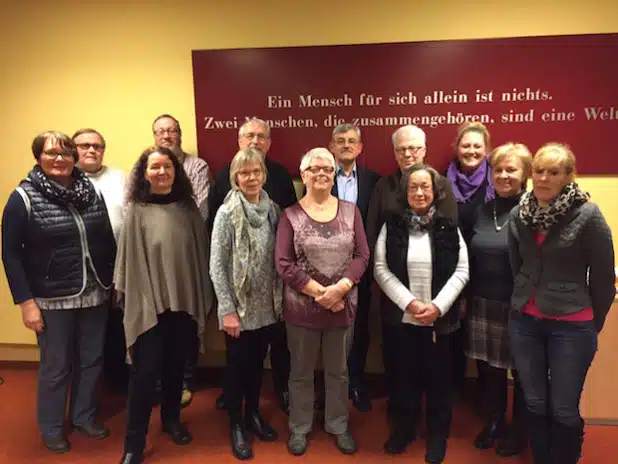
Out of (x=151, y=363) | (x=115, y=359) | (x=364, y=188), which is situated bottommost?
(x=115, y=359)

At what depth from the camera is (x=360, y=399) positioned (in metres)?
2.94

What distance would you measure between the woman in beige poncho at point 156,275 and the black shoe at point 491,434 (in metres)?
1.52

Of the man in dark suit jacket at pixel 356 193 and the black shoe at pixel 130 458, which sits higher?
the man in dark suit jacket at pixel 356 193

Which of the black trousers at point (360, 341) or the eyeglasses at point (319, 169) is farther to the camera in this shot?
the black trousers at point (360, 341)

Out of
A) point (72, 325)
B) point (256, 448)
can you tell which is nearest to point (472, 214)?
point (256, 448)

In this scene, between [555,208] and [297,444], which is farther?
[297,444]

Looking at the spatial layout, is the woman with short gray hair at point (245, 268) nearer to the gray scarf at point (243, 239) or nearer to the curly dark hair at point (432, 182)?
the gray scarf at point (243, 239)

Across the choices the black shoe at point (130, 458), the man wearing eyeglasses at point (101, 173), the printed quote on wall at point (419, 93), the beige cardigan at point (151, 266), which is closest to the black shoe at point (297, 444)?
the black shoe at point (130, 458)

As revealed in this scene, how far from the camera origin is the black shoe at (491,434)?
2516 mm

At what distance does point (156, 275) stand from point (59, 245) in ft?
1.84

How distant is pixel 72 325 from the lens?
2523mm

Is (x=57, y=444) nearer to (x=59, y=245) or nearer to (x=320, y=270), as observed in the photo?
(x=59, y=245)

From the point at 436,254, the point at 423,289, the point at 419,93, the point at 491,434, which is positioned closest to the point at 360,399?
the point at 491,434

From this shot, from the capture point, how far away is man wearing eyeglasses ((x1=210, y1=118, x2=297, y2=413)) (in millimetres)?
2764
